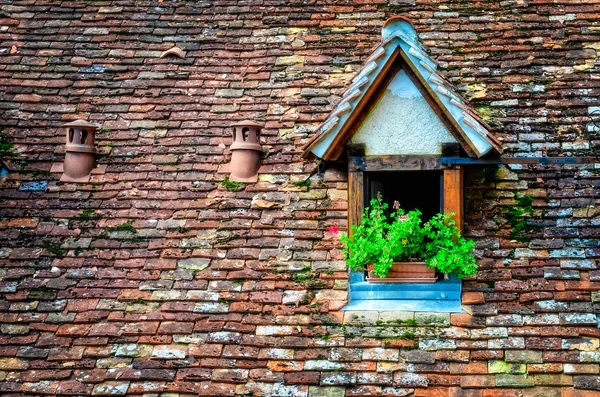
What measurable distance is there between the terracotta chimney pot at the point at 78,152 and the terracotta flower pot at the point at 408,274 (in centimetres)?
279

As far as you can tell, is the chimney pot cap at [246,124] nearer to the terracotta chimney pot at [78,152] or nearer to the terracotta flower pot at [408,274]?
the terracotta chimney pot at [78,152]

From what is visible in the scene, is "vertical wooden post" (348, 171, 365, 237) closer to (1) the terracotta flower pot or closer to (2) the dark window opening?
(1) the terracotta flower pot

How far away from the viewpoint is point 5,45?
8.73 metres

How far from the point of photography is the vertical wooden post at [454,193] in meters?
6.59

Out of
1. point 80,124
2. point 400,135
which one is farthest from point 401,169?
point 80,124

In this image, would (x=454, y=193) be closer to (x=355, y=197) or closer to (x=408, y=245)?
(x=408, y=245)

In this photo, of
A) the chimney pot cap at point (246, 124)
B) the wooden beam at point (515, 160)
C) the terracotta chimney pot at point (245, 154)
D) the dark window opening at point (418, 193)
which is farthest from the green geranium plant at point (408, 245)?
the dark window opening at point (418, 193)

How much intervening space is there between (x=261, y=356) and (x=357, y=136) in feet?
6.27

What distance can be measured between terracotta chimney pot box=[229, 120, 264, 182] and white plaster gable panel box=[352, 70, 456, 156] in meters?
0.99

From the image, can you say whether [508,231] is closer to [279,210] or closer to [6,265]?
[279,210]

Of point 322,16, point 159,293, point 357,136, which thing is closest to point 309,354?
point 159,293

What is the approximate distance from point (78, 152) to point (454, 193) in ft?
10.9

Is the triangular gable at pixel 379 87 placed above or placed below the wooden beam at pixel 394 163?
above

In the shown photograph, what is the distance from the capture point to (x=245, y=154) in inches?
288
